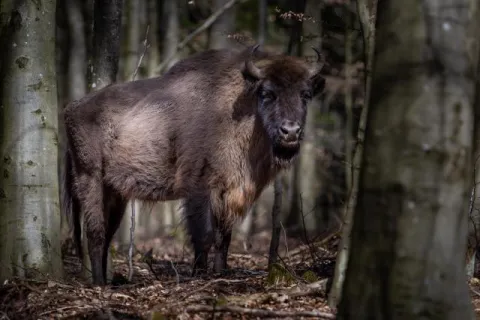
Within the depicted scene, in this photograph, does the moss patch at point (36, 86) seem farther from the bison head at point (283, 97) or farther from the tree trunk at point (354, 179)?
the tree trunk at point (354, 179)

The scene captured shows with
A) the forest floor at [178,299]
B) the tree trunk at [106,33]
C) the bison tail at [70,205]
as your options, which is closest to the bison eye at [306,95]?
the tree trunk at [106,33]

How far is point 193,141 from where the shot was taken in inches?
377

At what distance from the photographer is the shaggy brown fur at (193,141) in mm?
9398

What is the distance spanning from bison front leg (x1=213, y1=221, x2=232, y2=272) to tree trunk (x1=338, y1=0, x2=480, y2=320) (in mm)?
5006

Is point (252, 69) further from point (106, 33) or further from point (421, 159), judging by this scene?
point (421, 159)

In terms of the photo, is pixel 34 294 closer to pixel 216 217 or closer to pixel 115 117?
pixel 216 217

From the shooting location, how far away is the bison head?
9117mm

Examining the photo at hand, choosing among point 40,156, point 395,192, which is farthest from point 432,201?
point 40,156

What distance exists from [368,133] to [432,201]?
511mm

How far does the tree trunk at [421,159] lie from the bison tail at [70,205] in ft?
21.1

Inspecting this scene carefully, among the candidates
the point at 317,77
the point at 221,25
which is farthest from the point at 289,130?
the point at 221,25

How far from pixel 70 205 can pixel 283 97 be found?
10.3ft

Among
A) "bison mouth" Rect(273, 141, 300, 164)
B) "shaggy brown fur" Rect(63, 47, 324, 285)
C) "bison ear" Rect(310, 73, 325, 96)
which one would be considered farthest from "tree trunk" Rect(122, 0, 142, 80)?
"bison mouth" Rect(273, 141, 300, 164)

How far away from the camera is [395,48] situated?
4238mm
